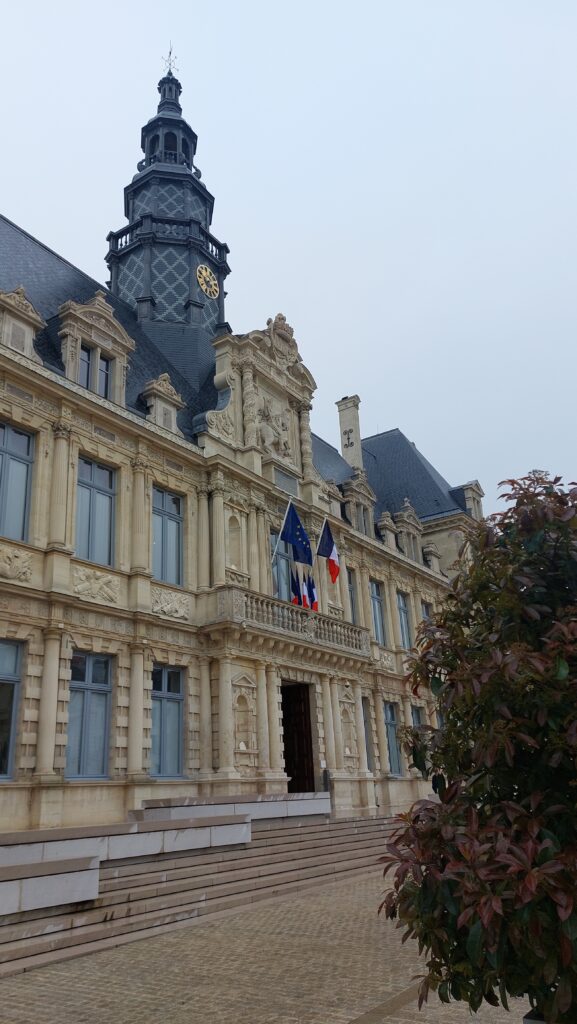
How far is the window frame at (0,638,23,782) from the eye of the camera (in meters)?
13.8

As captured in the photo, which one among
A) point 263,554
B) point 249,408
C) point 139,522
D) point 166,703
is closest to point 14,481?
point 139,522

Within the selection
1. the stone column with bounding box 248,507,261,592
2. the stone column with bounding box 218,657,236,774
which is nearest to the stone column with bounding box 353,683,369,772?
the stone column with bounding box 248,507,261,592

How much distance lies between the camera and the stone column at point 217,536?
1947 centimetres

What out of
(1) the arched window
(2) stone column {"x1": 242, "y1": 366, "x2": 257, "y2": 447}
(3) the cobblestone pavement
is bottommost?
(3) the cobblestone pavement

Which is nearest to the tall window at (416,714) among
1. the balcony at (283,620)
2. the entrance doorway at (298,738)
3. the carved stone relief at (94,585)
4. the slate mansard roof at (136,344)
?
the balcony at (283,620)

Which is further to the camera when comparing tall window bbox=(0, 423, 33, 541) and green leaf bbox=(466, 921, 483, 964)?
tall window bbox=(0, 423, 33, 541)

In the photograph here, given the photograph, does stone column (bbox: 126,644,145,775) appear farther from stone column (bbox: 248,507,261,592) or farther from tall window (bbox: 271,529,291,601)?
tall window (bbox: 271,529,291,601)

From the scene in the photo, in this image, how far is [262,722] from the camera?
1912 cm

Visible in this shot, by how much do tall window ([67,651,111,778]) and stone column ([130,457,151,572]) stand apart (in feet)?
7.87

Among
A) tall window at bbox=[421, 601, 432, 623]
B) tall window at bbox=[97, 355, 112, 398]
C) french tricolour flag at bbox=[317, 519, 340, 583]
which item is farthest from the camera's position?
tall window at bbox=[421, 601, 432, 623]

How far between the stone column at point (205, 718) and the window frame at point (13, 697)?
5201 mm

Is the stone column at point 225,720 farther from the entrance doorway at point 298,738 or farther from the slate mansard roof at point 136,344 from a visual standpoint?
the slate mansard roof at point 136,344

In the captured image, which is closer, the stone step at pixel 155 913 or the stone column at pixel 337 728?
the stone step at pixel 155 913

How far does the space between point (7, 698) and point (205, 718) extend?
549 cm
